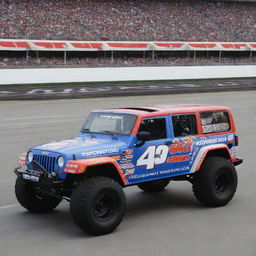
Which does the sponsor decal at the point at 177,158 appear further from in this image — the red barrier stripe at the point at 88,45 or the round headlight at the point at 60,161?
the red barrier stripe at the point at 88,45

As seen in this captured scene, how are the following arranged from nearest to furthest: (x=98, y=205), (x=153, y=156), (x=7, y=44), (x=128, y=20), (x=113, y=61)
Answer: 1. (x=98, y=205)
2. (x=153, y=156)
3. (x=7, y=44)
4. (x=113, y=61)
5. (x=128, y=20)

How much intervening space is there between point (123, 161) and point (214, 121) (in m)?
2.02

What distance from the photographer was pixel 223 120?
832 cm

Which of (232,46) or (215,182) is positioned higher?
(232,46)

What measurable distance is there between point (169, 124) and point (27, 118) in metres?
13.4

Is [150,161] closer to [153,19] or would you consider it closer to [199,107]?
[199,107]

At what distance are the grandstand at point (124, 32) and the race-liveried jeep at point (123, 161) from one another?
3139cm

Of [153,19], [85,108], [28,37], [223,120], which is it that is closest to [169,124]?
[223,120]

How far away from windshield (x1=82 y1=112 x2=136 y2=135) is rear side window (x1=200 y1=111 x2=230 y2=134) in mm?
1311

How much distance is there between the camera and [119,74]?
38.5 metres

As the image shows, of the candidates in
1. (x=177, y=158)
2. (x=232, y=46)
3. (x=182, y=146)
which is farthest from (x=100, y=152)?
(x=232, y=46)

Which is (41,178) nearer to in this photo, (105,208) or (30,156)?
(30,156)

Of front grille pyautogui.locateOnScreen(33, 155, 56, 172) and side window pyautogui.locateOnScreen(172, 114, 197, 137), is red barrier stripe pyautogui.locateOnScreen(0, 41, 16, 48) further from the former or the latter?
front grille pyautogui.locateOnScreen(33, 155, 56, 172)

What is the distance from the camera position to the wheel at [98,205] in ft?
20.4
